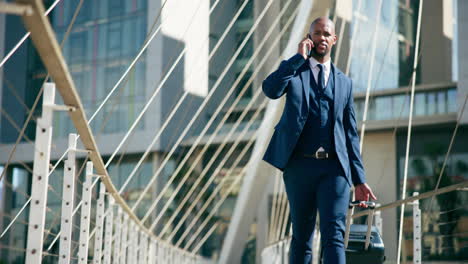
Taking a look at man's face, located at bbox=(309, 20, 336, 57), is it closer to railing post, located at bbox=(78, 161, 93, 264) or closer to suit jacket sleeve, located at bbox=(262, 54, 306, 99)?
suit jacket sleeve, located at bbox=(262, 54, 306, 99)

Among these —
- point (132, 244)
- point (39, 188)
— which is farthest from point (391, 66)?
point (39, 188)

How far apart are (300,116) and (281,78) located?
5.2 inches

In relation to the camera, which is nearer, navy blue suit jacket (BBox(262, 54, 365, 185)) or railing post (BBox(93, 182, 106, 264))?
navy blue suit jacket (BBox(262, 54, 365, 185))

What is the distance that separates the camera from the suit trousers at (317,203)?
2.35m

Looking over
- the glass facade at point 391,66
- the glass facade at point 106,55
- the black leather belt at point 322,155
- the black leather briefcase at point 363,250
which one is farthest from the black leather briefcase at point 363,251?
the glass facade at point 106,55

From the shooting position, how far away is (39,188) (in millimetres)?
1902

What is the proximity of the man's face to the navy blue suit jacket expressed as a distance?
0.07 meters

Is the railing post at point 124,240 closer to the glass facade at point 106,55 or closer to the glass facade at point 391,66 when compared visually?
the glass facade at point 391,66

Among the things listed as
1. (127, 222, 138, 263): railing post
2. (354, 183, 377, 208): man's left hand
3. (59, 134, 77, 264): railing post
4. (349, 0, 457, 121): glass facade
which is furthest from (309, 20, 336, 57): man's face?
(349, 0, 457, 121): glass facade

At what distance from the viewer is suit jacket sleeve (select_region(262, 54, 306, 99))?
2.41m

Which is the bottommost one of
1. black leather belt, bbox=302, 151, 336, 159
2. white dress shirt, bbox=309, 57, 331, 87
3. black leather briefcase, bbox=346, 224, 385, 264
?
black leather briefcase, bbox=346, 224, 385, 264

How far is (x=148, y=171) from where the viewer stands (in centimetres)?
2278

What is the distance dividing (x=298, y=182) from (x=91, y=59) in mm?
21483

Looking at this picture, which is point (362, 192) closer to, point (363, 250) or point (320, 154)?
point (320, 154)
